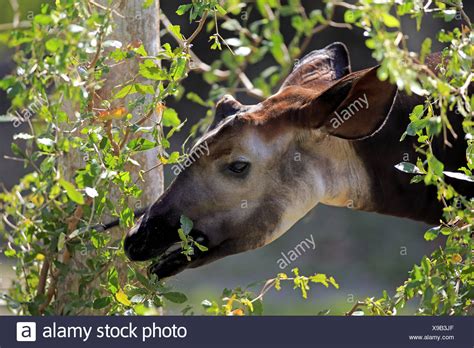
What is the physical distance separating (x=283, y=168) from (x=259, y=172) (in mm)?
89

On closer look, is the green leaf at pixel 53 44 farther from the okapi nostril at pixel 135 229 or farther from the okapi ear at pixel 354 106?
the okapi ear at pixel 354 106

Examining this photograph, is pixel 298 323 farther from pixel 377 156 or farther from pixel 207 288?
pixel 207 288

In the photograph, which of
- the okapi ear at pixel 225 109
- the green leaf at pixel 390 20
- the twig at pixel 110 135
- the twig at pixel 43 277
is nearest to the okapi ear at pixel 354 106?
the okapi ear at pixel 225 109

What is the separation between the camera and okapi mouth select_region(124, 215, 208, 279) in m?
3.21

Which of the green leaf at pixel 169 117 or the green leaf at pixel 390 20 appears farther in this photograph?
the green leaf at pixel 169 117

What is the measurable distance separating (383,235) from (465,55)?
567 cm

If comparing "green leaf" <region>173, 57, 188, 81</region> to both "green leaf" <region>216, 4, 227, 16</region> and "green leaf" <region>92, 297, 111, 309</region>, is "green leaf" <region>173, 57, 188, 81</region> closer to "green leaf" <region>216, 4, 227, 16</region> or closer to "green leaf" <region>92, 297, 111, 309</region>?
"green leaf" <region>216, 4, 227, 16</region>

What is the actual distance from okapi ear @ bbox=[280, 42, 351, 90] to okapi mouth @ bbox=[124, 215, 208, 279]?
0.78 meters

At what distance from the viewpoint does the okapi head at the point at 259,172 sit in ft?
10.6

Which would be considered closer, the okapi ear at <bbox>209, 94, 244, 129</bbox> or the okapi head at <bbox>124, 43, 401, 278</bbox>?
the okapi head at <bbox>124, 43, 401, 278</bbox>

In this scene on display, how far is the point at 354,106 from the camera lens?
3.26 meters

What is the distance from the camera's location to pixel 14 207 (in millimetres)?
2863

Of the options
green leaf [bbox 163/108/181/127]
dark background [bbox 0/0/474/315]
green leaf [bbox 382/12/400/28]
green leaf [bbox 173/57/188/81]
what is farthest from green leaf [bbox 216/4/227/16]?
dark background [bbox 0/0/474/315]

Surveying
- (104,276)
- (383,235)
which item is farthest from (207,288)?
(104,276)
